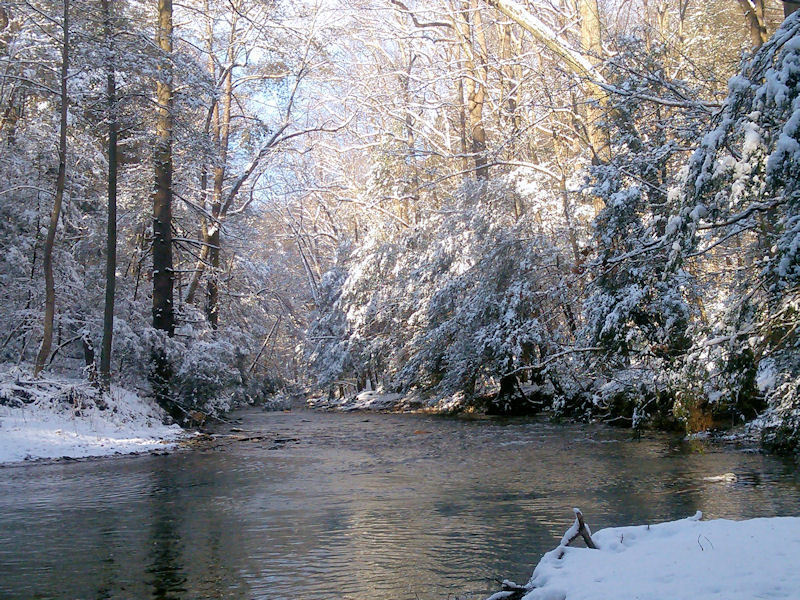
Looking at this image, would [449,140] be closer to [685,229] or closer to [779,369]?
[779,369]

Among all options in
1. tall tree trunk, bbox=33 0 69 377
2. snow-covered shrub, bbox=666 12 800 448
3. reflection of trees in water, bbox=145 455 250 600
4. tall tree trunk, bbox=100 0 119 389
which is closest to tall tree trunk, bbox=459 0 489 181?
tall tree trunk, bbox=100 0 119 389

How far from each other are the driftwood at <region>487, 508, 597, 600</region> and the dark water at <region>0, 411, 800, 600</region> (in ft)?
2.39

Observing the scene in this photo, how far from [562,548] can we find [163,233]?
660 inches

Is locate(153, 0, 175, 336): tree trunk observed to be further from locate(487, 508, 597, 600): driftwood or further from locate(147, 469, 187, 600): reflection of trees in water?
locate(487, 508, 597, 600): driftwood

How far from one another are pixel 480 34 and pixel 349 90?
8.13 m

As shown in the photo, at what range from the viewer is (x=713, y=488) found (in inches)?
366

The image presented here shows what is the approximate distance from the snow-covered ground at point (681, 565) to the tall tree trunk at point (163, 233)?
15.3 meters

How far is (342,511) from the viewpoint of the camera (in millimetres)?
8859

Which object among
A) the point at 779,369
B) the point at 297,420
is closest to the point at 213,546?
the point at 779,369

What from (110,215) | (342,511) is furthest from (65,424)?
(342,511)

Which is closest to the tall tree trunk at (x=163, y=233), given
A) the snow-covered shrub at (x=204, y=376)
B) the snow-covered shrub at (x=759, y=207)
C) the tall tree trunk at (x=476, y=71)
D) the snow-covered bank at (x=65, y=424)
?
the snow-covered shrub at (x=204, y=376)

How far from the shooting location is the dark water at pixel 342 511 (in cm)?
612

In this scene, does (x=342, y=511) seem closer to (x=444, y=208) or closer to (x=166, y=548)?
(x=166, y=548)

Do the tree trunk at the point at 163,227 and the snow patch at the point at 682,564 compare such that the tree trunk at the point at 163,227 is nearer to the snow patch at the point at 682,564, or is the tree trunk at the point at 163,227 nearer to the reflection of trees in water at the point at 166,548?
the reflection of trees in water at the point at 166,548
